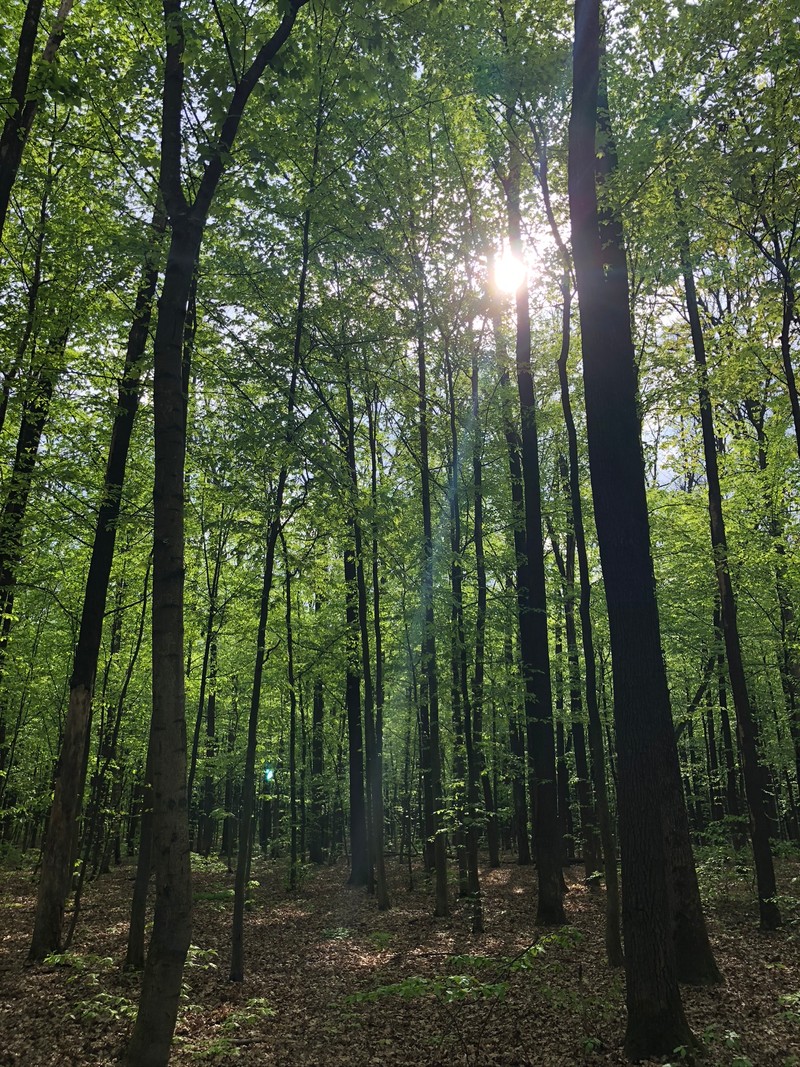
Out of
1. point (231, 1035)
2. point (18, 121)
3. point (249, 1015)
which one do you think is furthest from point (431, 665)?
point (18, 121)

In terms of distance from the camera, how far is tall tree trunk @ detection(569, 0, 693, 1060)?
516 centimetres

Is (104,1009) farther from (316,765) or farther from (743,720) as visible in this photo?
(316,765)

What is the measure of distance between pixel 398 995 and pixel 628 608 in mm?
6052

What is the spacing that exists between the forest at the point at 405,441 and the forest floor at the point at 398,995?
72 millimetres

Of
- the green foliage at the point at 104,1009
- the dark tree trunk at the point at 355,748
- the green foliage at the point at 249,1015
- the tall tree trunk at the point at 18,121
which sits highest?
the tall tree trunk at the point at 18,121

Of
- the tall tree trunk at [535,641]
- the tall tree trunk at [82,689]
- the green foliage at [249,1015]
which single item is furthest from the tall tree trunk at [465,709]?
the tall tree trunk at [82,689]

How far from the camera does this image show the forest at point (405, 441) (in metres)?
5.75

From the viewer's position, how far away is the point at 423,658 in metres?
12.6

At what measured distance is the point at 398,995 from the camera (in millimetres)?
8070

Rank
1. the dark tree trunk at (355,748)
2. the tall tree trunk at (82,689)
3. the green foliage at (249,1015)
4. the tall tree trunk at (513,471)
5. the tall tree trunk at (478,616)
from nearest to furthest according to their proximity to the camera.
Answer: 1. the green foliage at (249,1015)
2. the tall tree trunk at (82,689)
3. the tall tree trunk at (478,616)
4. the tall tree trunk at (513,471)
5. the dark tree trunk at (355,748)

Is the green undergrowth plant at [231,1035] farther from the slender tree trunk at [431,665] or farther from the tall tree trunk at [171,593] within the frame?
the slender tree trunk at [431,665]

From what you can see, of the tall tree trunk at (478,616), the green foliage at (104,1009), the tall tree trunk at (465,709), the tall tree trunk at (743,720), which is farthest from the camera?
the tall tree trunk at (478,616)

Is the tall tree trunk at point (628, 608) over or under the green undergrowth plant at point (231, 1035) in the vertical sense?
over

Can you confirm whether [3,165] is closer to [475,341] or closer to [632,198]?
[632,198]
